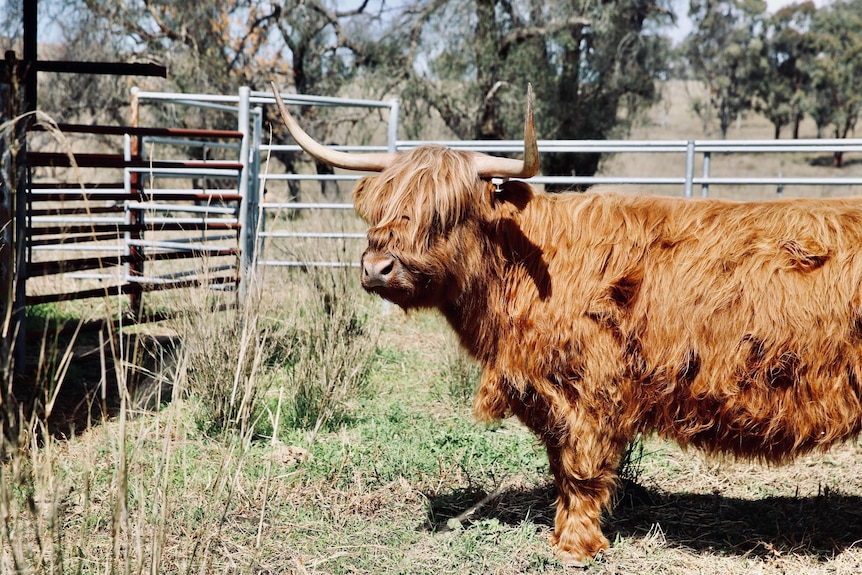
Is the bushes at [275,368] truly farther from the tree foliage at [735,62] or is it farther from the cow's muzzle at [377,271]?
the tree foliage at [735,62]

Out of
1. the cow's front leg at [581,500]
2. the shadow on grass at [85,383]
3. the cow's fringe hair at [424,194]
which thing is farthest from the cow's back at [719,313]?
the shadow on grass at [85,383]

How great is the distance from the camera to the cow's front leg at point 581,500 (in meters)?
3.00

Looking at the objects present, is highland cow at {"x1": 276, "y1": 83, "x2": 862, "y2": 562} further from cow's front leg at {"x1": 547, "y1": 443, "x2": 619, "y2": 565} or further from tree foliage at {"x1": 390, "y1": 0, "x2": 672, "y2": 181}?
tree foliage at {"x1": 390, "y1": 0, "x2": 672, "y2": 181}

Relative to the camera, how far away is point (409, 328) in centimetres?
695

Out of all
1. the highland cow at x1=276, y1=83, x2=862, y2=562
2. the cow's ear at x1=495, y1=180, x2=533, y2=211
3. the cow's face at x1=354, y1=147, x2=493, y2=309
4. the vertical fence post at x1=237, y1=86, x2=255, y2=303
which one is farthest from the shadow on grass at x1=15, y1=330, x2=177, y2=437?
the cow's ear at x1=495, y1=180, x2=533, y2=211

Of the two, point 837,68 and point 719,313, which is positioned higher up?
point 837,68

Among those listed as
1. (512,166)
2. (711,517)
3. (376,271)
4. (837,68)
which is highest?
(837,68)

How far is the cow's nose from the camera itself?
106 inches

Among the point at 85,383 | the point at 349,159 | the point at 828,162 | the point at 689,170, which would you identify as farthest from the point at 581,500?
the point at 828,162

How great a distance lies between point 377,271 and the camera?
2699 millimetres

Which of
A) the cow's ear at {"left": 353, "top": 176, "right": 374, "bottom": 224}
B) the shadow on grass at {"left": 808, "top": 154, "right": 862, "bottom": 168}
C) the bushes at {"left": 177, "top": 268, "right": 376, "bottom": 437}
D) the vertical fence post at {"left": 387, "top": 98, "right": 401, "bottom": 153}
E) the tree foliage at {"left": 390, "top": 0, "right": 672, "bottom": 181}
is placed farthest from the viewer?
the shadow on grass at {"left": 808, "top": 154, "right": 862, "bottom": 168}

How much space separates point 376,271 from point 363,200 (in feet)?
1.81

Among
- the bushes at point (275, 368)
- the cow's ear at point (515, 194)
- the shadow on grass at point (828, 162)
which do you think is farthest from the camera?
the shadow on grass at point (828, 162)

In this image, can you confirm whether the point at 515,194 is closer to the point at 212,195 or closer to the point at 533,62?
the point at 212,195
